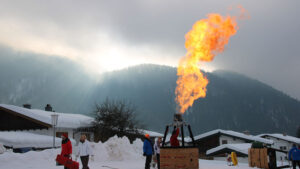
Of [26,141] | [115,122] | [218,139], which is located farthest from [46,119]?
[218,139]

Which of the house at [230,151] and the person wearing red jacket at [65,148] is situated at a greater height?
the person wearing red jacket at [65,148]

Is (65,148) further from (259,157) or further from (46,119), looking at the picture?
(46,119)

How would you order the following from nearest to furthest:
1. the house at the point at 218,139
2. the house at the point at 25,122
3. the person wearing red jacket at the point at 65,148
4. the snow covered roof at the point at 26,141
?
the person wearing red jacket at the point at 65,148 < the snow covered roof at the point at 26,141 < the house at the point at 25,122 < the house at the point at 218,139

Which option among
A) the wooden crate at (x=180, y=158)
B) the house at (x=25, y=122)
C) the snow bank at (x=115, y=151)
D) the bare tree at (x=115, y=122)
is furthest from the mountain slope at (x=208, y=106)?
the wooden crate at (x=180, y=158)

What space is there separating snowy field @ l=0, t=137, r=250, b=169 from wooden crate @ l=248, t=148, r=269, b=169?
2.22 ft

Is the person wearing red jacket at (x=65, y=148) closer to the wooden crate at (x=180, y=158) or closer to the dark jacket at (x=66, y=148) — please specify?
the dark jacket at (x=66, y=148)

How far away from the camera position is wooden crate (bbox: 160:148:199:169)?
12.3 m

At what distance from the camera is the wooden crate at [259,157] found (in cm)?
1487

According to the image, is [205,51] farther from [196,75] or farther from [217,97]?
[217,97]

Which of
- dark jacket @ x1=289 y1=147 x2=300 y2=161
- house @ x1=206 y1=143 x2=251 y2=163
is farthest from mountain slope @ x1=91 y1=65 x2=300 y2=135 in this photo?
dark jacket @ x1=289 y1=147 x2=300 y2=161

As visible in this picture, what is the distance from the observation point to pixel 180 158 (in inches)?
484

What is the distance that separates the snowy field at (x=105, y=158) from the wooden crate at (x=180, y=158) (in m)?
2.96

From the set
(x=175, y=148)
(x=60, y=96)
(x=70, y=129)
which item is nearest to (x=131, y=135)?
(x=70, y=129)

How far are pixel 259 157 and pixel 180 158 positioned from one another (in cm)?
564
